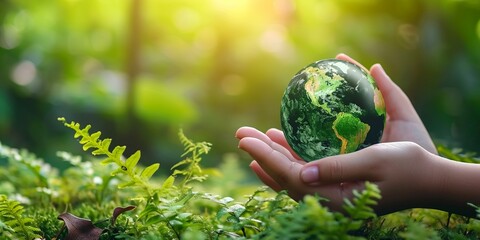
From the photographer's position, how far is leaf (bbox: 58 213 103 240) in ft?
5.17

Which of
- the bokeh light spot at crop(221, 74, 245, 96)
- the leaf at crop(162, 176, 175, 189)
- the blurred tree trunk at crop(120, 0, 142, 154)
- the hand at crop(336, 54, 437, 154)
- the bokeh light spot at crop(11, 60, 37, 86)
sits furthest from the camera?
the bokeh light spot at crop(221, 74, 245, 96)

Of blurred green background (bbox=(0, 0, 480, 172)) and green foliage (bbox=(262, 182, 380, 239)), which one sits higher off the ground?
blurred green background (bbox=(0, 0, 480, 172))

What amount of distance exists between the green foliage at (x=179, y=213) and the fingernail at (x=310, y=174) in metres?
0.06

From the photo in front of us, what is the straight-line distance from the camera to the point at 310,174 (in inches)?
59.6

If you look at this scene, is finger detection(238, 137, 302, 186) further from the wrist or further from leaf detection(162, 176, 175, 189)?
the wrist

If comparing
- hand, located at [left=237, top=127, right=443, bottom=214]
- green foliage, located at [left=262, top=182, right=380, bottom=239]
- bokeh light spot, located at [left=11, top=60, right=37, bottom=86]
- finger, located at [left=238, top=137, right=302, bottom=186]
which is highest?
bokeh light spot, located at [left=11, top=60, right=37, bottom=86]

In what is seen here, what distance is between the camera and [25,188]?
2.58 m

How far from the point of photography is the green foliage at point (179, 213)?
128cm

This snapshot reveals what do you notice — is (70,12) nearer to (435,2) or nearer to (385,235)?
(435,2)

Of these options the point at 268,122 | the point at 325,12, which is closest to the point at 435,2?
the point at 325,12

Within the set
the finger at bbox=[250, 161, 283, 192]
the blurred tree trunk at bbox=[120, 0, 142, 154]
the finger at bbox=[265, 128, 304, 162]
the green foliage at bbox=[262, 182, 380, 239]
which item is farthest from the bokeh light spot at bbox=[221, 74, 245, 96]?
the green foliage at bbox=[262, 182, 380, 239]

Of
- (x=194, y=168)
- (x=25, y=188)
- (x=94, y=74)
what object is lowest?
(x=194, y=168)

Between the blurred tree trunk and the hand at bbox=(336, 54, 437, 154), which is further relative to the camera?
the blurred tree trunk

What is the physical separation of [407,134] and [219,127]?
451 centimetres
